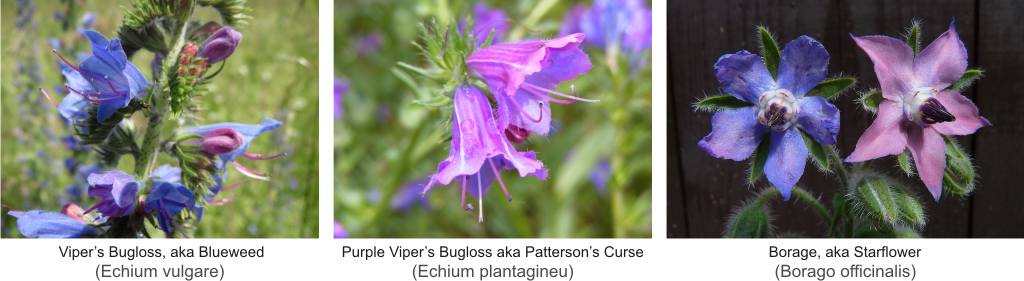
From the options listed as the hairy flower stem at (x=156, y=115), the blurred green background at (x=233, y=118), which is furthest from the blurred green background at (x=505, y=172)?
the hairy flower stem at (x=156, y=115)

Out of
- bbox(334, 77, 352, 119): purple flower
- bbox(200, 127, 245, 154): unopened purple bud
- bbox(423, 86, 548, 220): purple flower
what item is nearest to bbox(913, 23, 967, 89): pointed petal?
bbox(423, 86, 548, 220): purple flower

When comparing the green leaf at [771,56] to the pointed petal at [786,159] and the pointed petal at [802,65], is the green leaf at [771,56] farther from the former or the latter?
the pointed petal at [786,159]

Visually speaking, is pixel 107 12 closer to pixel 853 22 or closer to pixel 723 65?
pixel 723 65

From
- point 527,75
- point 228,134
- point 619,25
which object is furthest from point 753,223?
point 228,134

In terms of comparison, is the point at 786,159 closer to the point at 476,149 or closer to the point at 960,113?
the point at 960,113

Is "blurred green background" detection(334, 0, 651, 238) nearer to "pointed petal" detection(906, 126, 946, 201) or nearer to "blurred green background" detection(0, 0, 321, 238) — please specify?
"blurred green background" detection(0, 0, 321, 238)
